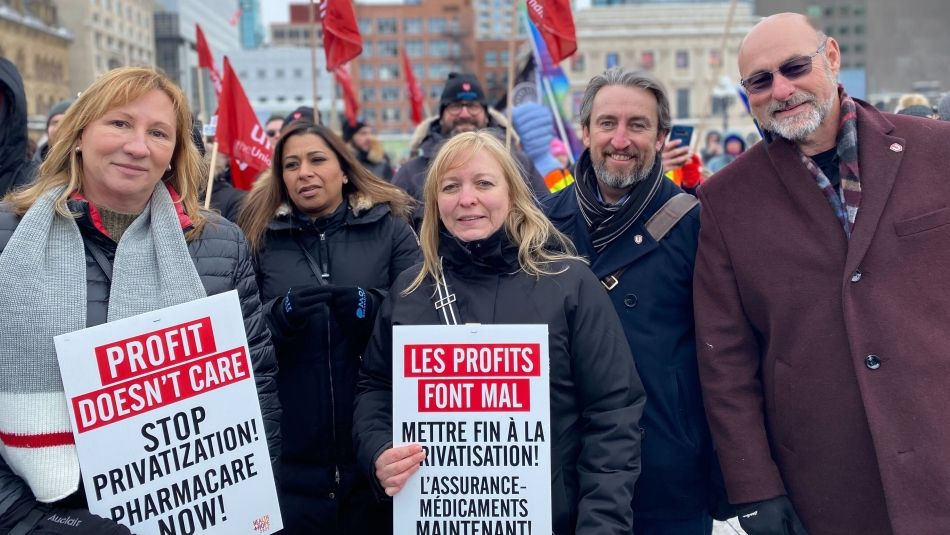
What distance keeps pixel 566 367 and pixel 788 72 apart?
45.1 inches

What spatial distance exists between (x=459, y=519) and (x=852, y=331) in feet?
4.09

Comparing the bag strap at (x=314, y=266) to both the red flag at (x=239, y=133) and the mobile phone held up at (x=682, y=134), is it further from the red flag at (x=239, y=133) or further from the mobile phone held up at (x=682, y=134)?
the red flag at (x=239, y=133)

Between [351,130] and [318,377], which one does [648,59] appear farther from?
[318,377]

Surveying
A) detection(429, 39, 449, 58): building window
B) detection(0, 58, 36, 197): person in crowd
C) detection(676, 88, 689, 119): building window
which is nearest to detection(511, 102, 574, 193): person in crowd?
detection(0, 58, 36, 197): person in crowd

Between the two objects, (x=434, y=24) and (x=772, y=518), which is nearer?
(x=772, y=518)

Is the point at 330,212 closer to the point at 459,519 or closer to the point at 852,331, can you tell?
the point at 459,519

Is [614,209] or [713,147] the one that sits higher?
[713,147]

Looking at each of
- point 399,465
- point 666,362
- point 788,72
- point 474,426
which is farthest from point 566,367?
point 788,72

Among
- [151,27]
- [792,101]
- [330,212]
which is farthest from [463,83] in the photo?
[151,27]

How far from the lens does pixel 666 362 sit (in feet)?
9.37

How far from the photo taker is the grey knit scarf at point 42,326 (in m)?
2.17

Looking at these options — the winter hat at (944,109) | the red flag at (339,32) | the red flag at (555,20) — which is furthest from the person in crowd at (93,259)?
the winter hat at (944,109)

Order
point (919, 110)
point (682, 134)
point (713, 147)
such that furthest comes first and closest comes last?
point (713, 147)
point (919, 110)
point (682, 134)

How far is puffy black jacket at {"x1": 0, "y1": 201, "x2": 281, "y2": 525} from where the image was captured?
233cm
